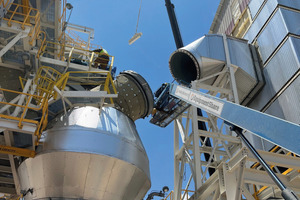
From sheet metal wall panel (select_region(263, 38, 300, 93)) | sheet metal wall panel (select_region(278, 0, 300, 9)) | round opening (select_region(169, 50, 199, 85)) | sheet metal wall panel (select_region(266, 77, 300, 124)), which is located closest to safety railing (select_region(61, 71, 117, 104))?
round opening (select_region(169, 50, 199, 85))

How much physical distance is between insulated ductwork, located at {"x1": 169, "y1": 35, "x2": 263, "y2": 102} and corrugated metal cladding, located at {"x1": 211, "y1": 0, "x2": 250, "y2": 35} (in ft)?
13.9

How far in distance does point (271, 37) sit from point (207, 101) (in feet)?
35.3

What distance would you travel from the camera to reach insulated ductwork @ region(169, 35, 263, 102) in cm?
1527

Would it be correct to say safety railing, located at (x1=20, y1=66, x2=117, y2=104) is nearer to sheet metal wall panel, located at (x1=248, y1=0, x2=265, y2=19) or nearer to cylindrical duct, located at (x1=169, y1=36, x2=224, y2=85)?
cylindrical duct, located at (x1=169, y1=36, x2=224, y2=85)

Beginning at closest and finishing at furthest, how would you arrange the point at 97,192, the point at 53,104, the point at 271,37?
the point at 97,192, the point at 53,104, the point at 271,37

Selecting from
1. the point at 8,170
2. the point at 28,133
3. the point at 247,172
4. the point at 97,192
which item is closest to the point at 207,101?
the point at 247,172

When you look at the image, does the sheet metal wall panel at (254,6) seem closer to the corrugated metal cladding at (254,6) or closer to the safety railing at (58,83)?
the corrugated metal cladding at (254,6)

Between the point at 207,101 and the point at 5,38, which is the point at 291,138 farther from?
the point at 5,38

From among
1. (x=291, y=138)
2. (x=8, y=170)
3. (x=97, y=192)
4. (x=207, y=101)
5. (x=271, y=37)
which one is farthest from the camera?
(x=271, y=37)

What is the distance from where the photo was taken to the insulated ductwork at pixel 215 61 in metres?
15.3

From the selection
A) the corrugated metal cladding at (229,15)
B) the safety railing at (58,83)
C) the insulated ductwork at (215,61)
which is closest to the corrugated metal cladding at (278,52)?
the insulated ductwork at (215,61)

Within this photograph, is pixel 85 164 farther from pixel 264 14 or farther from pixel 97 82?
pixel 264 14

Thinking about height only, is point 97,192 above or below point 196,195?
below

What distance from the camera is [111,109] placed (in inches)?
421
